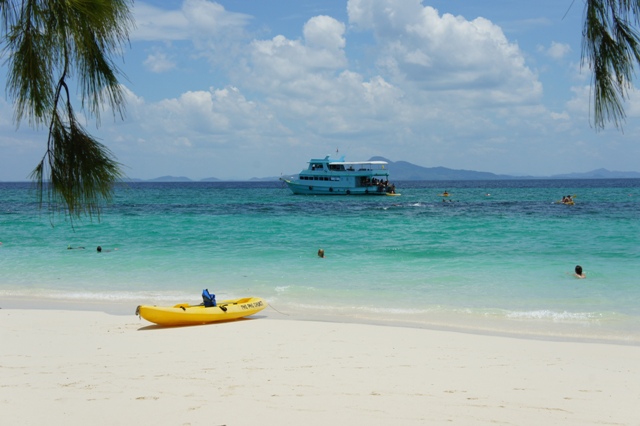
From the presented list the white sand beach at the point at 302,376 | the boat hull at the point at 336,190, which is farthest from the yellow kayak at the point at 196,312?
the boat hull at the point at 336,190

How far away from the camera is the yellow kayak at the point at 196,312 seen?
974 cm

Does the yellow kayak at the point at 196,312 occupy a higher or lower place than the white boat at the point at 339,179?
lower

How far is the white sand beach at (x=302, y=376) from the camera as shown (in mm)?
5535

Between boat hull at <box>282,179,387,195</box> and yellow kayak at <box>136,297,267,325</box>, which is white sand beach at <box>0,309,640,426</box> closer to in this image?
yellow kayak at <box>136,297,267,325</box>

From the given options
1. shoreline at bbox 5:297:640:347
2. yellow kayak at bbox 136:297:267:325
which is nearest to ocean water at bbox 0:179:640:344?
shoreline at bbox 5:297:640:347

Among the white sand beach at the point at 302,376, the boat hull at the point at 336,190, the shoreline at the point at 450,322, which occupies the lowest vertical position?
the shoreline at the point at 450,322

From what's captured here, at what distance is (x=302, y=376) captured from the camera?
6867mm

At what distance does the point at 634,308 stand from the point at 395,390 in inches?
277

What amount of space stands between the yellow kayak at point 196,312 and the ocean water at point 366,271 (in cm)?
99

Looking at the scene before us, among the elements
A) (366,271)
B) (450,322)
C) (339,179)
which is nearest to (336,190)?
(339,179)

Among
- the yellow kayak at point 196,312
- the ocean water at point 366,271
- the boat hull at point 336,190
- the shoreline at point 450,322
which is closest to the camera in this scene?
the shoreline at point 450,322

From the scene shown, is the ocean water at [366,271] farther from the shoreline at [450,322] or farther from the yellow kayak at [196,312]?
the yellow kayak at [196,312]

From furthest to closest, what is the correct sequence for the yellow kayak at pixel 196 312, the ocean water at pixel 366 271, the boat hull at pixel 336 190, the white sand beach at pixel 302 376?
the boat hull at pixel 336 190, the ocean water at pixel 366 271, the yellow kayak at pixel 196 312, the white sand beach at pixel 302 376

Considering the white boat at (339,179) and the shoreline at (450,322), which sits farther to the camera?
the white boat at (339,179)
